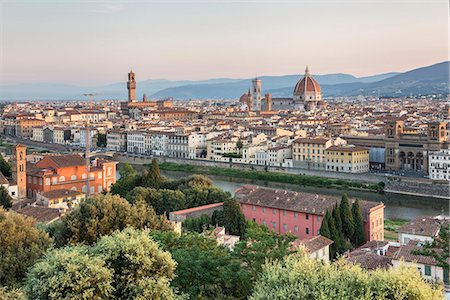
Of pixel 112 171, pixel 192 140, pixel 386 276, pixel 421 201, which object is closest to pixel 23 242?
pixel 386 276

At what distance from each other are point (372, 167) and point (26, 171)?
14.9m

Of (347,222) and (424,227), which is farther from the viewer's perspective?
(347,222)

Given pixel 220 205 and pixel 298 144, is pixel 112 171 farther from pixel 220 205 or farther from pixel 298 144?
pixel 298 144

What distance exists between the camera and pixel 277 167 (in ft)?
84.8

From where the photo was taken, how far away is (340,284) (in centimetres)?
485

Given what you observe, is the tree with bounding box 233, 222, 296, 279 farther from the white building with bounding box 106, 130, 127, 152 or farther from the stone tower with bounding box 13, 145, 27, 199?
the white building with bounding box 106, 130, 127, 152

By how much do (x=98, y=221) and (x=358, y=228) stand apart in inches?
231

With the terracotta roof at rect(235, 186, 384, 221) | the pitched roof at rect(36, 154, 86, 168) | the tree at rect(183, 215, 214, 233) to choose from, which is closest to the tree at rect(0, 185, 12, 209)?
the pitched roof at rect(36, 154, 86, 168)

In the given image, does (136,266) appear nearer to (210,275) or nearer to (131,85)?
(210,275)

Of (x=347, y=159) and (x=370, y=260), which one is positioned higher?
(x=347, y=159)

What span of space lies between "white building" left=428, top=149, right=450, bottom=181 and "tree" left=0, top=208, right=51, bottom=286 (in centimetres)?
1704

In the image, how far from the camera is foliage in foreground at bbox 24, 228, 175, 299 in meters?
5.11

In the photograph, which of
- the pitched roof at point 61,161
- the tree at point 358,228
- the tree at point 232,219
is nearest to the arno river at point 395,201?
the tree at point 358,228

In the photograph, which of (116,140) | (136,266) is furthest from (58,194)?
(116,140)
